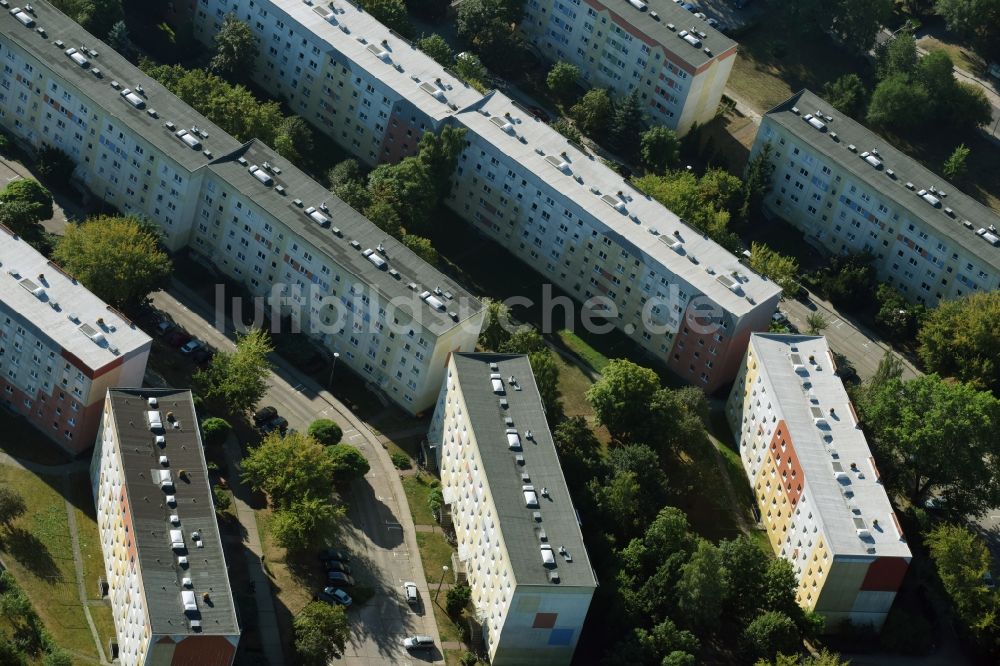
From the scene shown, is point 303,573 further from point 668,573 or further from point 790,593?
point 790,593

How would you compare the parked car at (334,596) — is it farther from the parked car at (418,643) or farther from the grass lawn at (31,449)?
the grass lawn at (31,449)

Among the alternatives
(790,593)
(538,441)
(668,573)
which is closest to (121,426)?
Answer: (538,441)

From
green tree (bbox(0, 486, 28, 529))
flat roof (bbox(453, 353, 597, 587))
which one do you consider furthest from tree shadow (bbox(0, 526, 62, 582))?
flat roof (bbox(453, 353, 597, 587))

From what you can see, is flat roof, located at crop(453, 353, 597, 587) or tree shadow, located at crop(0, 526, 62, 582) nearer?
A: flat roof, located at crop(453, 353, 597, 587)

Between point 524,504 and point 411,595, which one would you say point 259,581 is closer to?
point 411,595

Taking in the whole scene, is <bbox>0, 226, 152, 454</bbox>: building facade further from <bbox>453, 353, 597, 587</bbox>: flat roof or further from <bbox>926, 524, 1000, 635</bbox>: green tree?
<bbox>926, 524, 1000, 635</bbox>: green tree

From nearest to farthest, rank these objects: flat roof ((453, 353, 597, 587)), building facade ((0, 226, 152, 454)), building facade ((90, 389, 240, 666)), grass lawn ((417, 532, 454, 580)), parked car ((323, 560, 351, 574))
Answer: building facade ((90, 389, 240, 666)) < flat roof ((453, 353, 597, 587)) < parked car ((323, 560, 351, 574)) < building facade ((0, 226, 152, 454)) < grass lawn ((417, 532, 454, 580))

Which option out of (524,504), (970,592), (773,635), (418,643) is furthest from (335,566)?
(970,592)
